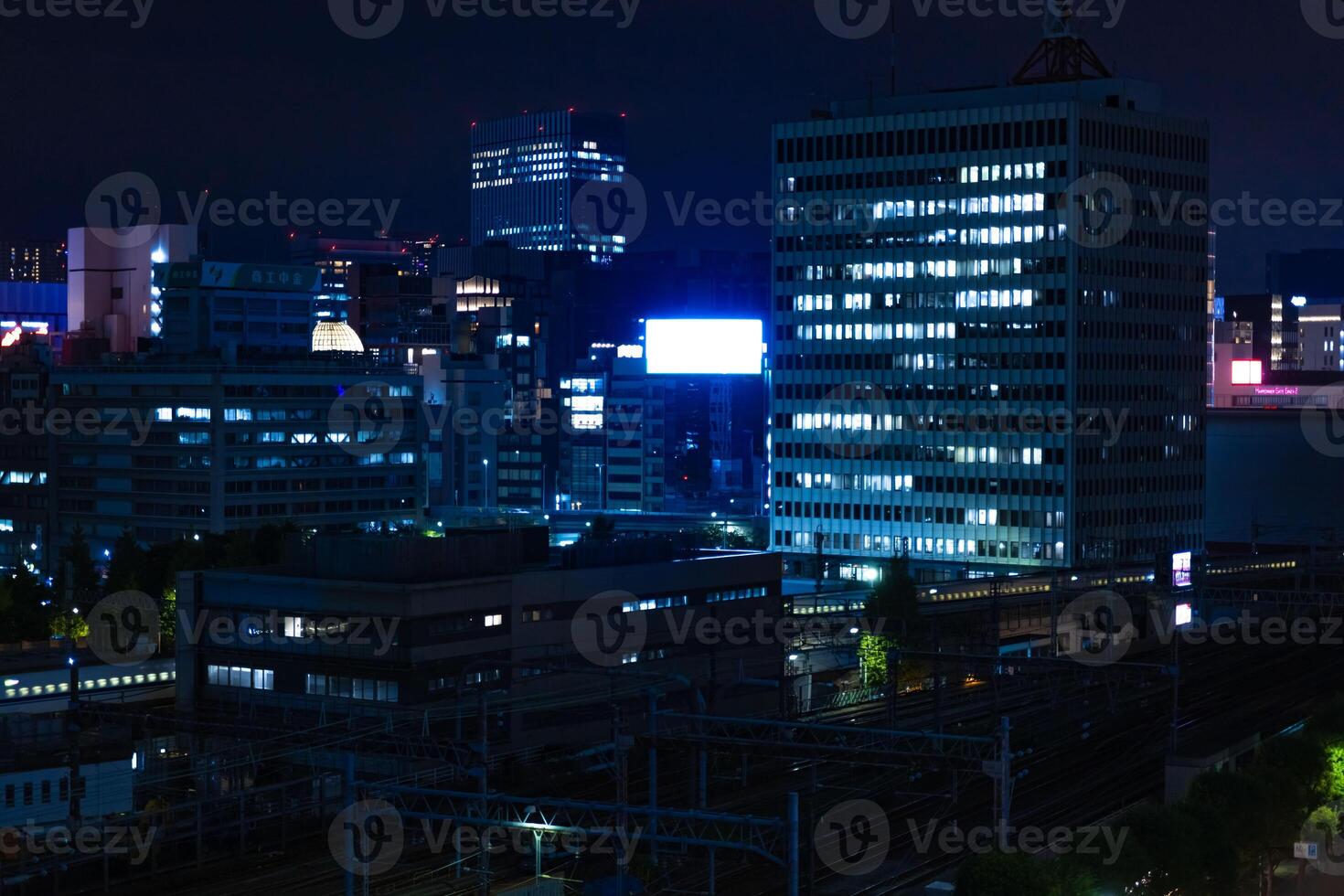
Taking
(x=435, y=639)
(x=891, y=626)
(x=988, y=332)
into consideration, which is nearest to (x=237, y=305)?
(x=988, y=332)

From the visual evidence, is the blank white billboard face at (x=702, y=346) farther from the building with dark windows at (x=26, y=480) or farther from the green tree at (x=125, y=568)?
the green tree at (x=125, y=568)

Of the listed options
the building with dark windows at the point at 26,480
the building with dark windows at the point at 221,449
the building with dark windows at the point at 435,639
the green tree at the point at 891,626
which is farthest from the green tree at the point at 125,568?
the green tree at the point at 891,626

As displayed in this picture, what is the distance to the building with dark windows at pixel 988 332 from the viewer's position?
92.8m

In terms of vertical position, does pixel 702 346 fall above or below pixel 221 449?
above

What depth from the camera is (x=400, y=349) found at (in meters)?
145

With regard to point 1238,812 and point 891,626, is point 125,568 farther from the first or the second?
point 1238,812

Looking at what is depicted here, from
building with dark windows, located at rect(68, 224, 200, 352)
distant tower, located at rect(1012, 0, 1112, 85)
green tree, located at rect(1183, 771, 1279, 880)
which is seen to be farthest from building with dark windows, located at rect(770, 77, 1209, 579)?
building with dark windows, located at rect(68, 224, 200, 352)

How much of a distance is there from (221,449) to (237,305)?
20.6 m

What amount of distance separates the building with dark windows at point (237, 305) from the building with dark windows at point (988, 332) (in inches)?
1261

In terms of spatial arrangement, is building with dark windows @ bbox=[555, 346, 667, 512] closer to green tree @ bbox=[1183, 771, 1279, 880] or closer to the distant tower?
the distant tower

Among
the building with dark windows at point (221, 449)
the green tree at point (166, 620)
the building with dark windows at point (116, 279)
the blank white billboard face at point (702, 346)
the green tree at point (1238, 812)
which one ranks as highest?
the building with dark windows at point (116, 279)

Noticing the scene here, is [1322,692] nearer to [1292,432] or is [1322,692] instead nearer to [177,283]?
[1292,432]

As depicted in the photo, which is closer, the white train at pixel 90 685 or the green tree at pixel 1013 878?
the green tree at pixel 1013 878

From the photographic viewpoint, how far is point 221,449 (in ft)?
310
